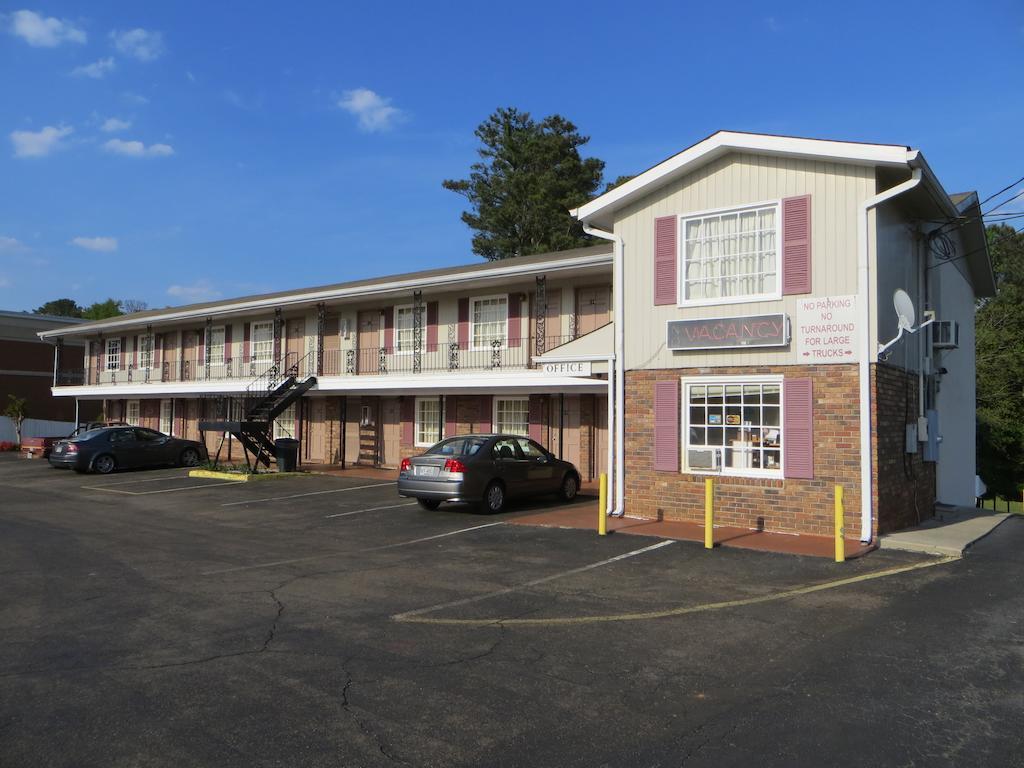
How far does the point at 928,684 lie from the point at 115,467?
22840mm

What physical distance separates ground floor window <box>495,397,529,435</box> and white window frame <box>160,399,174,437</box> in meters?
17.4

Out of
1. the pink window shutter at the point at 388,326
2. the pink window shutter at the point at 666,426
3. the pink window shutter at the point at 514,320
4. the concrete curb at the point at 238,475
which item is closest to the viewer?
the pink window shutter at the point at 666,426

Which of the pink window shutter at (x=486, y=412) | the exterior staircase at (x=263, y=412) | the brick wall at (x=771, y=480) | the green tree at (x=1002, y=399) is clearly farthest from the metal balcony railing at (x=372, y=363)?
the green tree at (x=1002, y=399)

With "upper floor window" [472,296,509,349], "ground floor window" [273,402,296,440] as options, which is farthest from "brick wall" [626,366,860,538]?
"ground floor window" [273,402,296,440]

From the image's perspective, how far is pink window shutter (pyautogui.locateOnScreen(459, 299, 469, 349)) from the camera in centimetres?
2177

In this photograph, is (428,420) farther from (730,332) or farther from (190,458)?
(730,332)

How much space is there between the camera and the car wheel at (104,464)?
22156 mm

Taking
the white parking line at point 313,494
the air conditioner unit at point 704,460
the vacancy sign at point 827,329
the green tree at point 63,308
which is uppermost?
the green tree at point 63,308

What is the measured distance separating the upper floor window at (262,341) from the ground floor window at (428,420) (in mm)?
7282

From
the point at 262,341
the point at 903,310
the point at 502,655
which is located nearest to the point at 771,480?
the point at 903,310

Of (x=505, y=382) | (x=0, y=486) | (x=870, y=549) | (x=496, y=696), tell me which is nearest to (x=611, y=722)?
(x=496, y=696)

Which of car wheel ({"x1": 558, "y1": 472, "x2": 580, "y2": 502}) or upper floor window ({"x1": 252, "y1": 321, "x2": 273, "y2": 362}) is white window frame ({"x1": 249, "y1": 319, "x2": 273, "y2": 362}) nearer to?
upper floor window ({"x1": 252, "y1": 321, "x2": 273, "y2": 362})

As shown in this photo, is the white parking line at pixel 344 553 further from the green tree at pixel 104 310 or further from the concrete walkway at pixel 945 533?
the green tree at pixel 104 310

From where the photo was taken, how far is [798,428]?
11.1 metres
